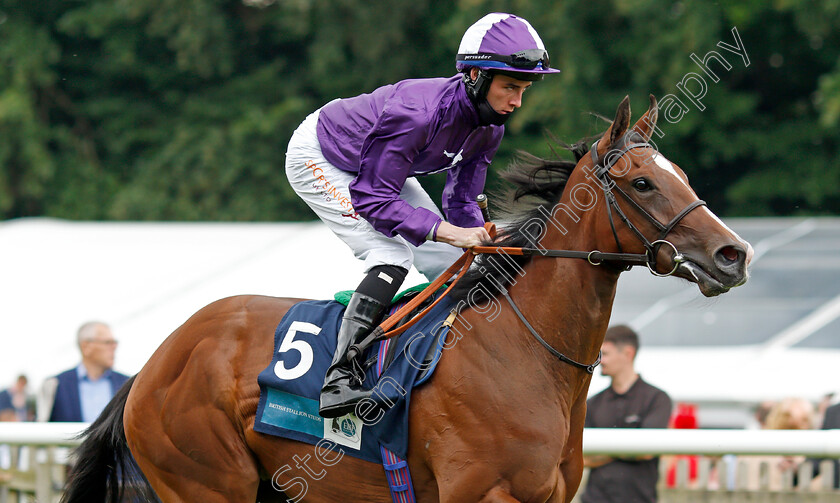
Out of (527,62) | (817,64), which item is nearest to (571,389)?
(527,62)

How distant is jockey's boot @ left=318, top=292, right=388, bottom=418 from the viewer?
153 inches

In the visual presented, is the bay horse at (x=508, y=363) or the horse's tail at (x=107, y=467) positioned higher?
the bay horse at (x=508, y=363)

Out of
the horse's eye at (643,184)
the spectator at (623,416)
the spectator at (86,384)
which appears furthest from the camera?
the spectator at (86,384)

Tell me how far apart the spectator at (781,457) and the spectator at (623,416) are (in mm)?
654

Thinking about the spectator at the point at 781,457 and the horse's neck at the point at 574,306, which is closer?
the horse's neck at the point at 574,306

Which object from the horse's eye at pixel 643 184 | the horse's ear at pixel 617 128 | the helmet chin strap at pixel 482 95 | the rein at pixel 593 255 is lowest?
the rein at pixel 593 255

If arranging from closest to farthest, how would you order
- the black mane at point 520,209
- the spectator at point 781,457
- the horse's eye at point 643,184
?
the horse's eye at point 643,184 → the black mane at point 520,209 → the spectator at point 781,457

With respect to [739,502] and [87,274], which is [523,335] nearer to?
[739,502]

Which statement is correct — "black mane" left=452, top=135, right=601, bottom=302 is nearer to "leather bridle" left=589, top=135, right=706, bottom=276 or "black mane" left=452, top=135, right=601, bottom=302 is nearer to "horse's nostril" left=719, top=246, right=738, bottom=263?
"leather bridle" left=589, top=135, right=706, bottom=276

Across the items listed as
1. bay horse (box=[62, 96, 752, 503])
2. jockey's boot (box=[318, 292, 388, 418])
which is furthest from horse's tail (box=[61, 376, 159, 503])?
jockey's boot (box=[318, 292, 388, 418])

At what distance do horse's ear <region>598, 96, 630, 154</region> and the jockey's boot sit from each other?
1.14 m

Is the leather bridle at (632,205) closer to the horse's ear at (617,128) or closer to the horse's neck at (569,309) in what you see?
the horse's ear at (617,128)

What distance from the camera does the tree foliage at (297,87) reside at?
16.4 meters

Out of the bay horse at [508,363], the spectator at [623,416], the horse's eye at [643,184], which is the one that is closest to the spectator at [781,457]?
the spectator at [623,416]
